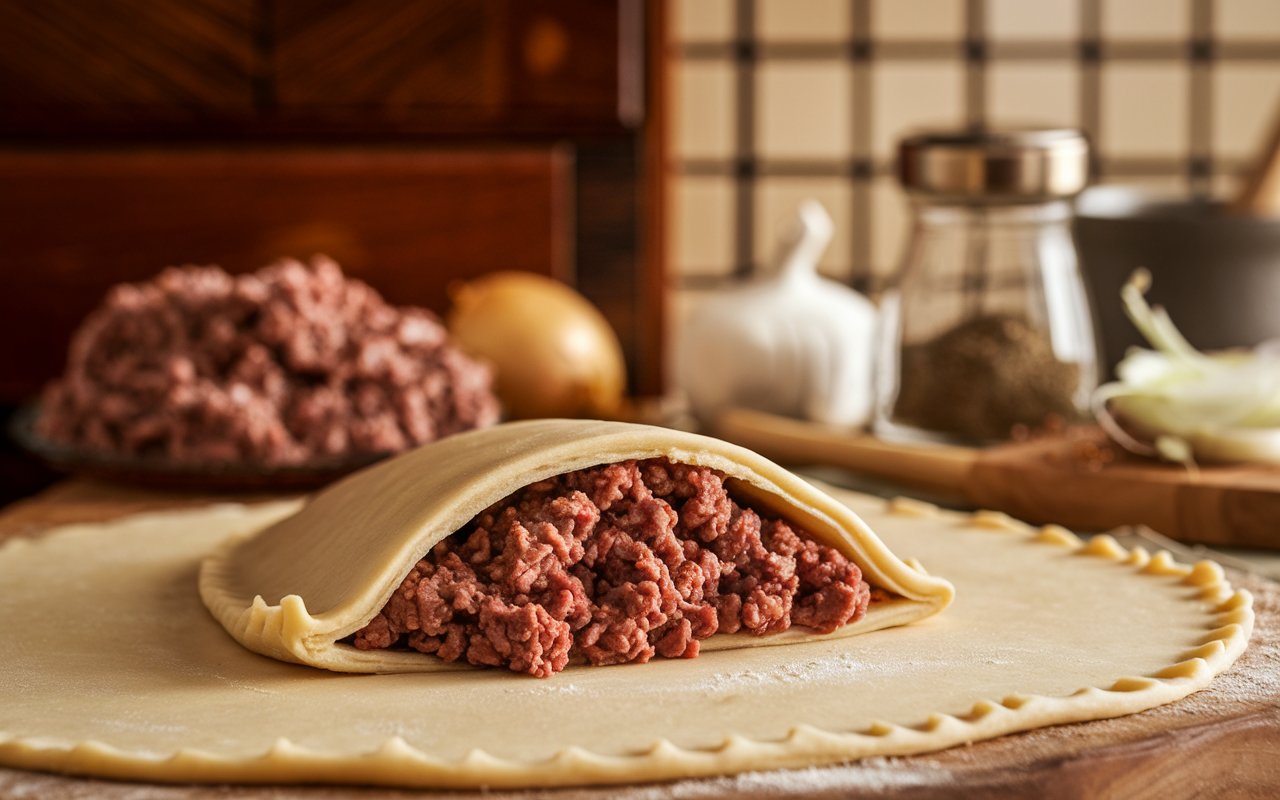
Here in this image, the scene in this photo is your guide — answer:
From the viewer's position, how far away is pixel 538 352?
2889 millimetres

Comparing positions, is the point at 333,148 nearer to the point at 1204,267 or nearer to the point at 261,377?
the point at 261,377

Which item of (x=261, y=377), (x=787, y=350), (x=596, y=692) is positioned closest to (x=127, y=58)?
(x=261, y=377)

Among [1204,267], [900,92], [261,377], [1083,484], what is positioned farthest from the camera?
[900,92]

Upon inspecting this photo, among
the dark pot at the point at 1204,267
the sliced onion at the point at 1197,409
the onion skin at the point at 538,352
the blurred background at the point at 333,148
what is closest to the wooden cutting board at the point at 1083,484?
the sliced onion at the point at 1197,409

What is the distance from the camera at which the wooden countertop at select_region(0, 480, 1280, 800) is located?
1.16m

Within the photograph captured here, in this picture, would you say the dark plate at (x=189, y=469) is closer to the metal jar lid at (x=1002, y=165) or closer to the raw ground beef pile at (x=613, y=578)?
the raw ground beef pile at (x=613, y=578)

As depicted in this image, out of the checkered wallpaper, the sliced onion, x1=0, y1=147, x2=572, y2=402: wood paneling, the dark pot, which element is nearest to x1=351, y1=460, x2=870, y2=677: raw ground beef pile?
the sliced onion

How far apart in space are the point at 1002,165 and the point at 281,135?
176 centimetres

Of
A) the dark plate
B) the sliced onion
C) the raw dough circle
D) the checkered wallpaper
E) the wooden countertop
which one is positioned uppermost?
the checkered wallpaper

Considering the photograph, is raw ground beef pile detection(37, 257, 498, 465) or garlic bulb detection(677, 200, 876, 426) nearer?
raw ground beef pile detection(37, 257, 498, 465)

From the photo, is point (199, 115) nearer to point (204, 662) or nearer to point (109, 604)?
point (109, 604)

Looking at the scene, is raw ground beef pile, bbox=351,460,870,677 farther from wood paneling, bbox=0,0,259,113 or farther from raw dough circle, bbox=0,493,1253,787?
wood paneling, bbox=0,0,259,113

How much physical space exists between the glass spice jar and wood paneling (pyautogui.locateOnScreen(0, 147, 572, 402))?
1129mm

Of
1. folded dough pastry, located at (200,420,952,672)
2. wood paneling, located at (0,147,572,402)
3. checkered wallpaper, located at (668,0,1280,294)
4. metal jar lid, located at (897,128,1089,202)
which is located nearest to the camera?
folded dough pastry, located at (200,420,952,672)
